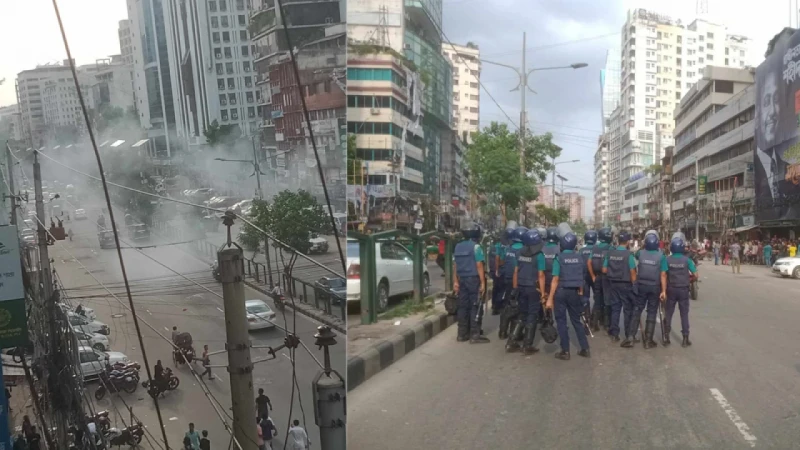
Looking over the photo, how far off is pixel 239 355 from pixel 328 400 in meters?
0.22

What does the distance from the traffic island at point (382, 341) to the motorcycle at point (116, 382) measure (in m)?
0.46

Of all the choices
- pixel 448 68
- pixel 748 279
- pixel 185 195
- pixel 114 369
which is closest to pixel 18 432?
pixel 114 369

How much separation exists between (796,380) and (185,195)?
5.81 feet

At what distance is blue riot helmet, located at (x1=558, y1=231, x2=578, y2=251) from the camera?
149 inches

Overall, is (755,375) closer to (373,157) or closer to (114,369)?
(373,157)

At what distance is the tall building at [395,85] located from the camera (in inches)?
50.6

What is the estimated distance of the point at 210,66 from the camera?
129cm

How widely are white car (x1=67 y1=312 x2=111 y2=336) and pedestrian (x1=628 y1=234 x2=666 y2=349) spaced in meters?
2.21

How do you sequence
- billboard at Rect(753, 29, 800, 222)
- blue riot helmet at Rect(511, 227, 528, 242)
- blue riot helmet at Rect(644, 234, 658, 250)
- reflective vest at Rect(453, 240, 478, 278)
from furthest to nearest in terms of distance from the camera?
reflective vest at Rect(453, 240, 478, 278)
blue riot helmet at Rect(511, 227, 528, 242)
blue riot helmet at Rect(644, 234, 658, 250)
billboard at Rect(753, 29, 800, 222)

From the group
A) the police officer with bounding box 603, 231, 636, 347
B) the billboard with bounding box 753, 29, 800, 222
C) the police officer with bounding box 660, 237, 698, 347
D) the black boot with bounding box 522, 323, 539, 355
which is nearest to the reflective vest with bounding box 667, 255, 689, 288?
the police officer with bounding box 660, 237, 698, 347

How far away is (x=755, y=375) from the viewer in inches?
73.1

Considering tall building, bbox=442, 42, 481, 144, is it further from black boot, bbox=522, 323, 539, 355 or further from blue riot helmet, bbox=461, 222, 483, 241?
black boot, bbox=522, 323, 539, 355

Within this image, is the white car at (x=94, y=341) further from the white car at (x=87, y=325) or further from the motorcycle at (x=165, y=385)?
the motorcycle at (x=165, y=385)

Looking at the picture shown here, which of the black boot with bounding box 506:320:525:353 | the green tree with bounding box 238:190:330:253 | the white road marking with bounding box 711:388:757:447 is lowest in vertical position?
the black boot with bounding box 506:320:525:353
